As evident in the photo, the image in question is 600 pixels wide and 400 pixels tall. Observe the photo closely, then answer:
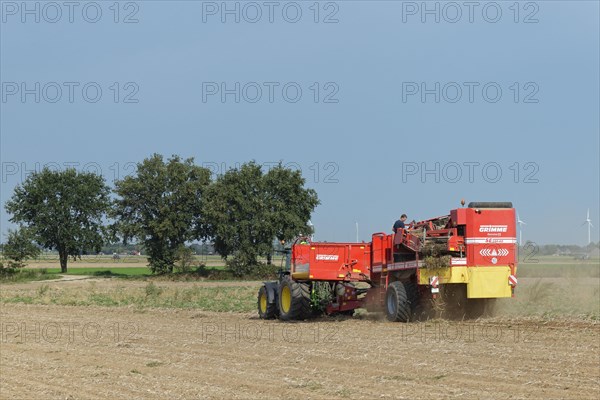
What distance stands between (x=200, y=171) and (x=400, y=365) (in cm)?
5491

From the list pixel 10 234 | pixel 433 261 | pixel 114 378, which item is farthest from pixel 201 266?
pixel 114 378

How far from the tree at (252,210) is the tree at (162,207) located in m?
1.56

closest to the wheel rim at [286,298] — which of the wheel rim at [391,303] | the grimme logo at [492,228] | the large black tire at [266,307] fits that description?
the large black tire at [266,307]

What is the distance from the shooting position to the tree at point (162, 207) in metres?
65.9

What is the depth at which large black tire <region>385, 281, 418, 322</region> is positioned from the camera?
802 inches

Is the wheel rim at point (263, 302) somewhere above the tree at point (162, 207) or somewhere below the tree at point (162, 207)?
below

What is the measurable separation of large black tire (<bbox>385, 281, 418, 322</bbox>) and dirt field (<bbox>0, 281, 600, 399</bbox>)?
0.94ft

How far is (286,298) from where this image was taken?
23047 millimetres

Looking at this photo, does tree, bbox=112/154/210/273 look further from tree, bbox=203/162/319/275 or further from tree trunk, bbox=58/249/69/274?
tree trunk, bbox=58/249/69/274

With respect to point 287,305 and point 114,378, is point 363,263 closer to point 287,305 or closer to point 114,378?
point 287,305

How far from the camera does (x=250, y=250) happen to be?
65.4 meters

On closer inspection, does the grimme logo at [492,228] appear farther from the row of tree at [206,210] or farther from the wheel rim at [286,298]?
the row of tree at [206,210]

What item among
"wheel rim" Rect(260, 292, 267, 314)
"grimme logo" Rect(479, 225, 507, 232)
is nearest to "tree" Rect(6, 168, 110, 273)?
"wheel rim" Rect(260, 292, 267, 314)

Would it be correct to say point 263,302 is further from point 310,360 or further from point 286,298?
point 310,360
